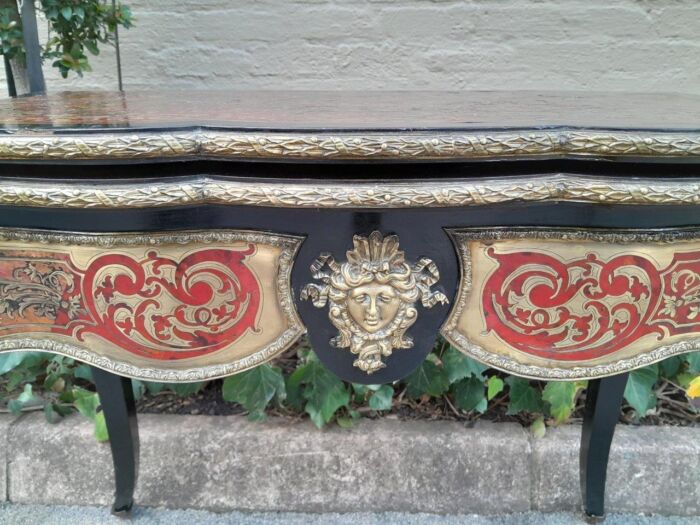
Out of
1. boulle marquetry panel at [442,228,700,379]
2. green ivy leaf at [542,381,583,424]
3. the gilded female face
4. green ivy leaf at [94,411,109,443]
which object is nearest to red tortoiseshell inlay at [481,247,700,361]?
boulle marquetry panel at [442,228,700,379]

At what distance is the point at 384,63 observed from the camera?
1.43m


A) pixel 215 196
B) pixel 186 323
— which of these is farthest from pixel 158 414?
pixel 215 196

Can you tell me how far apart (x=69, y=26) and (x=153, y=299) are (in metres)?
Answer: 1.00

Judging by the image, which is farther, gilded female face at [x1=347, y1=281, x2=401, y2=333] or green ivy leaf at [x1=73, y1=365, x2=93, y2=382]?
green ivy leaf at [x1=73, y1=365, x2=93, y2=382]

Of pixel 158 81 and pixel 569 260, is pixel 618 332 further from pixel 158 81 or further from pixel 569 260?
pixel 158 81

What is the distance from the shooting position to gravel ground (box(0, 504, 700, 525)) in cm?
98

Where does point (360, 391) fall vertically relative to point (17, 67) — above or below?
below

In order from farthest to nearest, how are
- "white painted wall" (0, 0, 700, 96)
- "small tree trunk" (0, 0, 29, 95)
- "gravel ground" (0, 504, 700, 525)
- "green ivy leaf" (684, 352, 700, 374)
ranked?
"white painted wall" (0, 0, 700, 96), "small tree trunk" (0, 0, 29, 95), "green ivy leaf" (684, 352, 700, 374), "gravel ground" (0, 504, 700, 525)

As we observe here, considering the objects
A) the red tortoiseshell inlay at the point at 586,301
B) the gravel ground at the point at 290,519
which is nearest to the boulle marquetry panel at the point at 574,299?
the red tortoiseshell inlay at the point at 586,301

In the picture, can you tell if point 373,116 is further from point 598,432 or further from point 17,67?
point 17,67

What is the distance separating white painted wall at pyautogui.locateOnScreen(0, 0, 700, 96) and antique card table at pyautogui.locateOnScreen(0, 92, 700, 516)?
0.85 metres

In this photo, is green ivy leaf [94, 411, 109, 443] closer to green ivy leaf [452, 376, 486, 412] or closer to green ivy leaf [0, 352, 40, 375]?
green ivy leaf [0, 352, 40, 375]

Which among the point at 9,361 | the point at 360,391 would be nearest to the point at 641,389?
the point at 360,391

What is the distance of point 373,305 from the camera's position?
55 cm
